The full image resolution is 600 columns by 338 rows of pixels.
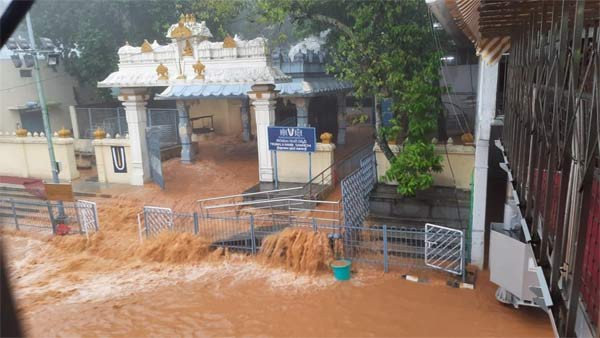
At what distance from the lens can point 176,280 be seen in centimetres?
1024

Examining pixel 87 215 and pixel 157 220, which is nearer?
pixel 157 220

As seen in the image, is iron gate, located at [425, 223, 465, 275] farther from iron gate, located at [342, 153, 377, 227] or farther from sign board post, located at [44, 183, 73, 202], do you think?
sign board post, located at [44, 183, 73, 202]

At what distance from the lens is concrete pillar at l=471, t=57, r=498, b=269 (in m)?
9.43

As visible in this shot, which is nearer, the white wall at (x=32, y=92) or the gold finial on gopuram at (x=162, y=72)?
the gold finial on gopuram at (x=162, y=72)

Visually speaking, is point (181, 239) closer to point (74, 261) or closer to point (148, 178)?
point (74, 261)

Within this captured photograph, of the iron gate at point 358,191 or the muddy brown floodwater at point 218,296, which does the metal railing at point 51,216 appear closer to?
the muddy brown floodwater at point 218,296

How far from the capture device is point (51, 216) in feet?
43.4

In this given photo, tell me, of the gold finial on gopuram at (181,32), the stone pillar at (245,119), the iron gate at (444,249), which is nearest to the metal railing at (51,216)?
the gold finial on gopuram at (181,32)

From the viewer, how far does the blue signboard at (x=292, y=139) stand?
13.2 metres

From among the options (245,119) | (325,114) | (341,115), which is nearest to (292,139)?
(341,115)

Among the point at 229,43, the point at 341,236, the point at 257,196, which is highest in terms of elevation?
the point at 229,43

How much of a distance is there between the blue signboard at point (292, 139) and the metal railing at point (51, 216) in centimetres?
548

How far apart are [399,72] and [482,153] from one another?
311 cm

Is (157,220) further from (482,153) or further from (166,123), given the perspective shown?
(166,123)
